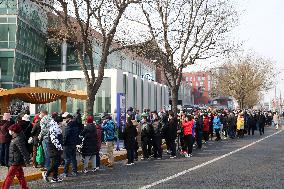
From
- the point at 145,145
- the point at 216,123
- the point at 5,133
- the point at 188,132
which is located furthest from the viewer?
the point at 216,123

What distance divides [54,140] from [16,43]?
35351 millimetres

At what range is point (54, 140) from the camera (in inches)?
436

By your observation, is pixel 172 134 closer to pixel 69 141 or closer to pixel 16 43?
pixel 69 141

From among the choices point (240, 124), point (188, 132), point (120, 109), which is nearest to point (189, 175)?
point (188, 132)

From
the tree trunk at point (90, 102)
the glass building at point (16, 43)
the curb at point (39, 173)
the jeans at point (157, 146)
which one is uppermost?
the glass building at point (16, 43)

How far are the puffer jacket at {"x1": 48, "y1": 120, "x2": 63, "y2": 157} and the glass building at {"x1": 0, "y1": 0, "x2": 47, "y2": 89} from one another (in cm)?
3277

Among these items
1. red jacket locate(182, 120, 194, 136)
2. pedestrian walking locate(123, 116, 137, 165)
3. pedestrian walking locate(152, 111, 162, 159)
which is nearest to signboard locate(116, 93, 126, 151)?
pedestrian walking locate(152, 111, 162, 159)

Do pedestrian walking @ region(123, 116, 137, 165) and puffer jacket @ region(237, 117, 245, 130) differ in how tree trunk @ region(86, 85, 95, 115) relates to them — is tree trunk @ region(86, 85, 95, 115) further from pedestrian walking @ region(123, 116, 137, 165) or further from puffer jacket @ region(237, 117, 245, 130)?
puffer jacket @ region(237, 117, 245, 130)

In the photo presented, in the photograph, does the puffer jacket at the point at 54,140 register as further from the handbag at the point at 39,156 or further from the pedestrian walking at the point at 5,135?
the pedestrian walking at the point at 5,135

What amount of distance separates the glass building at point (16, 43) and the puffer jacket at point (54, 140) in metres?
32.8

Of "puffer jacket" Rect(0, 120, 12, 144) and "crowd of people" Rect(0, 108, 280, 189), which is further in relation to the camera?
"puffer jacket" Rect(0, 120, 12, 144)

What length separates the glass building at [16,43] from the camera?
43.9 metres

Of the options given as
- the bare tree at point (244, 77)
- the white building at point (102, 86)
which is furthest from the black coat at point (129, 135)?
the bare tree at point (244, 77)

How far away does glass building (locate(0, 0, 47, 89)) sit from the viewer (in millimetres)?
43875
